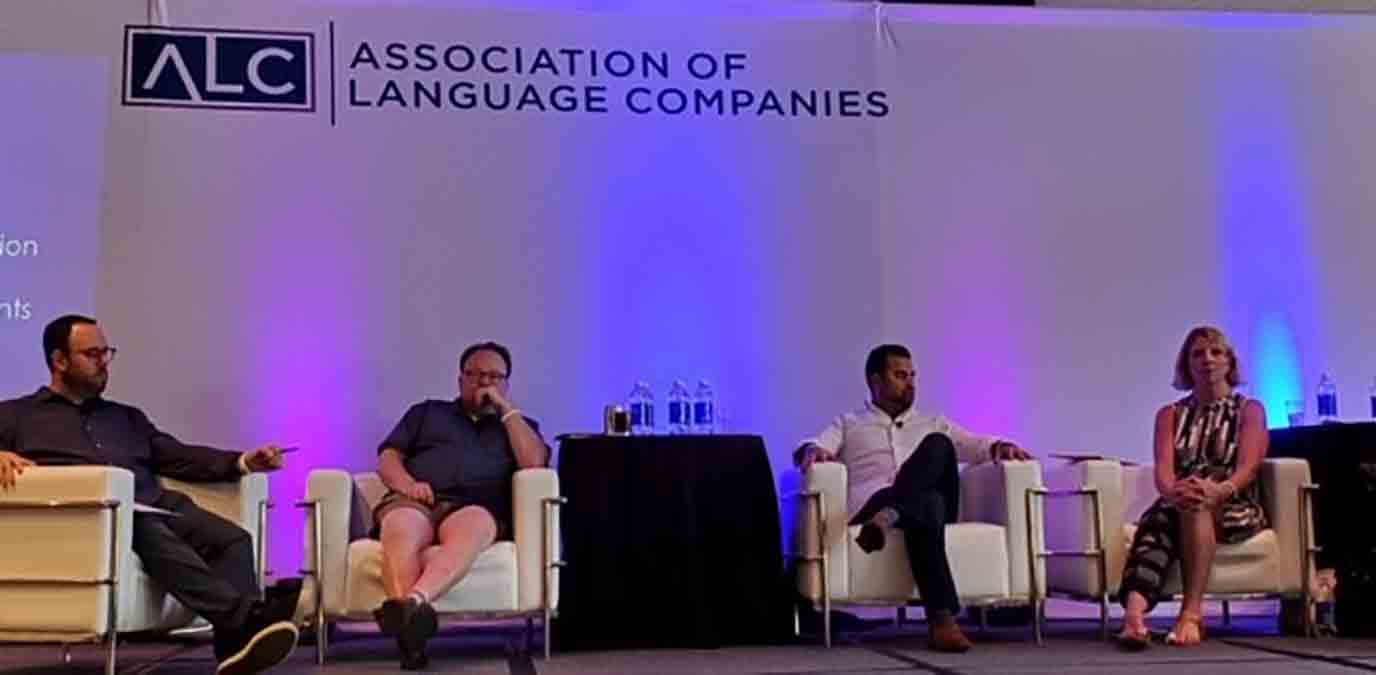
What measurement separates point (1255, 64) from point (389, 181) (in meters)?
3.35

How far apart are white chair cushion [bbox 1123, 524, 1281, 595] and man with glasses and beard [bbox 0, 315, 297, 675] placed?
8.59 feet

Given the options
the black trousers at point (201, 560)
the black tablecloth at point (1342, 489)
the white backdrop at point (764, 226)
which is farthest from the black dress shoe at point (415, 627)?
the black tablecloth at point (1342, 489)

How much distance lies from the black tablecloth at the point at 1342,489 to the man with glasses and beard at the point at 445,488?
245cm

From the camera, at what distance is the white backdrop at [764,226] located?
5.30 m

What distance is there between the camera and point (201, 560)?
369 centimetres

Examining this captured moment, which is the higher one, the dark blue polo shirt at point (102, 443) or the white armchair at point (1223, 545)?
the dark blue polo shirt at point (102, 443)

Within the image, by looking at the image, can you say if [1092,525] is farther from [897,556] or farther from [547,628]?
[547,628]

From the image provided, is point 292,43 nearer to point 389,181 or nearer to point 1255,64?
point 389,181

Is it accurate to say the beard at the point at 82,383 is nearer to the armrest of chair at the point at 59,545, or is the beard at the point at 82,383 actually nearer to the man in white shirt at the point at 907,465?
the armrest of chair at the point at 59,545

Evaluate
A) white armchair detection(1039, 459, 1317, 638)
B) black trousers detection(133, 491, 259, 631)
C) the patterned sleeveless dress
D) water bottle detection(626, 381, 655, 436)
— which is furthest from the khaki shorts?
the patterned sleeveless dress

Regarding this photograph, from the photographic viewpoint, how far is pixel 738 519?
460 centimetres

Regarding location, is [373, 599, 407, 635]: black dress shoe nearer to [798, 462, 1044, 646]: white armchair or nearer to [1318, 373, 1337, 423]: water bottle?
[798, 462, 1044, 646]: white armchair

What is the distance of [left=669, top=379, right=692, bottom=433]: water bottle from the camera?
A: 5.40 meters

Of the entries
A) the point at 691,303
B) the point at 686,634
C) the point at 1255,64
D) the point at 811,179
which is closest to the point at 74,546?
the point at 686,634
